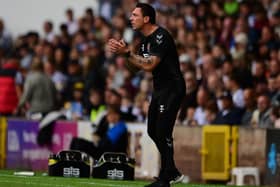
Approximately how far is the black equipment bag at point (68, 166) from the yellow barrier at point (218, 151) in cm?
296

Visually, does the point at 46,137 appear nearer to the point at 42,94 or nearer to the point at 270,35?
the point at 42,94

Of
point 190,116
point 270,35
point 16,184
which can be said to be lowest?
point 16,184

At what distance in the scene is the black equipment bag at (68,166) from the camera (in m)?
18.4

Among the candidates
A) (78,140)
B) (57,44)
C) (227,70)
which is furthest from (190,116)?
(57,44)

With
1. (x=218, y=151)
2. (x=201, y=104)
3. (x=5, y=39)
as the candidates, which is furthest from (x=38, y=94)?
(x=5, y=39)

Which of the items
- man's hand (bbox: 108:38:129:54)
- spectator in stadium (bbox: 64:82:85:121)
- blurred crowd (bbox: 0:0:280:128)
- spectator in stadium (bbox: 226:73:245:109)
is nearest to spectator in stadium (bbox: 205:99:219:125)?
blurred crowd (bbox: 0:0:280:128)

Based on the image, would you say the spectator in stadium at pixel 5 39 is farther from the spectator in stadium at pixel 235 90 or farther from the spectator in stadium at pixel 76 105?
the spectator in stadium at pixel 235 90

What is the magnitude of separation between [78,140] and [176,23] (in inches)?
236

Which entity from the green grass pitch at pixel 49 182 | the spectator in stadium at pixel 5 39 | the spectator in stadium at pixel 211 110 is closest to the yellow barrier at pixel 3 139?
the spectator in stadium at pixel 211 110

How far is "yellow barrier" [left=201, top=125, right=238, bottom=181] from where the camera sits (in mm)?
20453

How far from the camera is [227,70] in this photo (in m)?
23.2

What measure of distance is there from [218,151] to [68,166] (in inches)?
133

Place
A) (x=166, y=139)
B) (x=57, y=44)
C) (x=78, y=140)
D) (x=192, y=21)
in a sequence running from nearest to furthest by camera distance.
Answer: (x=166, y=139) → (x=78, y=140) → (x=192, y=21) → (x=57, y=44)

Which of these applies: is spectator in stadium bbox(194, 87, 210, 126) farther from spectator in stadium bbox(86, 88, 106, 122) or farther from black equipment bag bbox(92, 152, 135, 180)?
black equipment bag bbox(92, 152, 135, 180)
